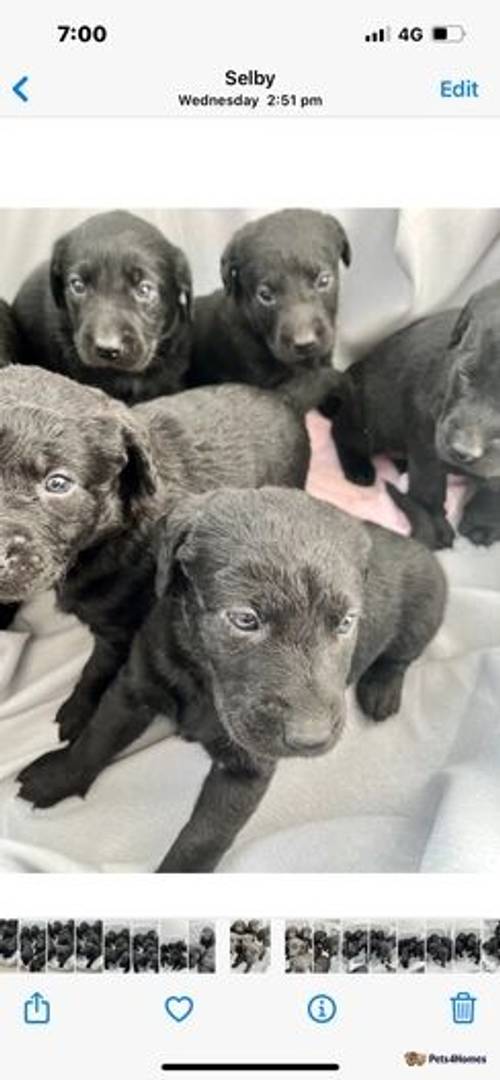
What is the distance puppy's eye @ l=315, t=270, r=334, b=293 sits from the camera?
4.67ft

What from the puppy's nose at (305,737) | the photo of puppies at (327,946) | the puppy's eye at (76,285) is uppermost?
the puppy's eye at (76,285)

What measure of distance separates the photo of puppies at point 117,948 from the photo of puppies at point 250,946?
14 cm

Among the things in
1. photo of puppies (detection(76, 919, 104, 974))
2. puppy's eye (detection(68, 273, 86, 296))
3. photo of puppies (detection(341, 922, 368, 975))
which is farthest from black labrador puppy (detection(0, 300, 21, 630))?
photo of puppies (detection(341, 922, 368, 975))

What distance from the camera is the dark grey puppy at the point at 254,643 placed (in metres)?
1.10

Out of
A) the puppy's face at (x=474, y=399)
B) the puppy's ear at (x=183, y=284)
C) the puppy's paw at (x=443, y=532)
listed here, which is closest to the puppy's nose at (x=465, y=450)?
the puppy's face at (x=474, y=399)

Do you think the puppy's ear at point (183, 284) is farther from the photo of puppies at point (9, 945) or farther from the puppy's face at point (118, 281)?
the photo of puppies at point (9, 945)

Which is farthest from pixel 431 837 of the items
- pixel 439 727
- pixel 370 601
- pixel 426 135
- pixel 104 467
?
pixel 426 135

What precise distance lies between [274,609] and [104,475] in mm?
272

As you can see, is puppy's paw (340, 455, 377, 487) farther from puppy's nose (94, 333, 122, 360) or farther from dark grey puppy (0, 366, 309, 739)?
puppy's nose (94, 333, 122, 360)

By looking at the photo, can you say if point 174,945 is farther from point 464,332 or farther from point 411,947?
point 464,332

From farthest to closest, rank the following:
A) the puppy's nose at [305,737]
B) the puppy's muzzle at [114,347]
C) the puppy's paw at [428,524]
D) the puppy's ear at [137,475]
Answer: the puppy's paw at [428,524]
the puppy's muzzle at [114,347]
the puppy's ear at [137,475]
the puppy's nose at [305,737]

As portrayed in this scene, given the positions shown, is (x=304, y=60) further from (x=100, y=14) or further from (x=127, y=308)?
(x=127, y=308)
